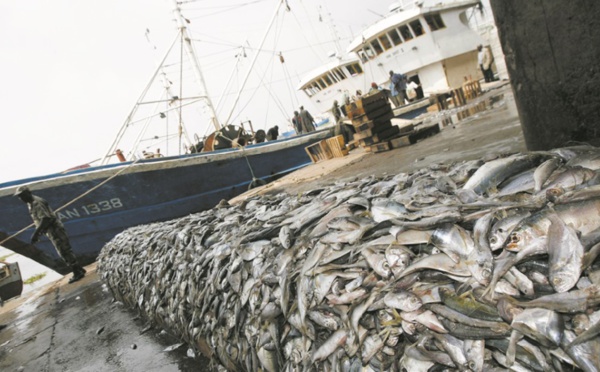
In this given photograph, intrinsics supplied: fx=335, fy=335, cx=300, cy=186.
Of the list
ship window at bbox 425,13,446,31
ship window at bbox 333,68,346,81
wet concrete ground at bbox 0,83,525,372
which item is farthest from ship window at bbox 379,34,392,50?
wet concrete ground at bbox 0,83,525,372

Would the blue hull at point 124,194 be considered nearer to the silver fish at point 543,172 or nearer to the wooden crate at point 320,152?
the wooden crate at point 320,152

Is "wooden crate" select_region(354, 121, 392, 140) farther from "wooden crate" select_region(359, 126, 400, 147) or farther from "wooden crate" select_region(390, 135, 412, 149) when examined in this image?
"wooden crate" select_region(390, 135, 412, 149)

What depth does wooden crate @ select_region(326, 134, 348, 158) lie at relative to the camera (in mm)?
12051

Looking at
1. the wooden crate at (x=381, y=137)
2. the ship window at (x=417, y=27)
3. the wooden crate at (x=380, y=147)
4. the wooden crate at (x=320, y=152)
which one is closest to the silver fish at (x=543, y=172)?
the wooden crate at (x=380, y=147)

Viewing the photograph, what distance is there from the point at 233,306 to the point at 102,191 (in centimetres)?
1109

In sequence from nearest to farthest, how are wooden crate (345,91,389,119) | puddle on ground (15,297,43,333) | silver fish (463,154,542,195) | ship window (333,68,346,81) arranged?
silver fish (463,154,542,195), puddle on ground (15,297,43,333), wooden crate (345,91,389,119), ship window (333,68,346,81)

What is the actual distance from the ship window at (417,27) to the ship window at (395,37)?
1.02 metres

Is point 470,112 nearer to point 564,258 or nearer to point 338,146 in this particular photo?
point 338,146

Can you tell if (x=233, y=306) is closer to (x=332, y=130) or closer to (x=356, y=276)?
(x=356, y=276)

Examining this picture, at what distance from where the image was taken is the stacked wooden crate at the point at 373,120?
9708 millimetres

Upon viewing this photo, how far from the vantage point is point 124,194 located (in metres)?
12.2

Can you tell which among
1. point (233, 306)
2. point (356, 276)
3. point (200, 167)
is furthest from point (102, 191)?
point (356, 276)

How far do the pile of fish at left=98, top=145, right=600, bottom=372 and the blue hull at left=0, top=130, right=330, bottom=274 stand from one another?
985 centimetres

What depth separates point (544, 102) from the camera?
109 inches
